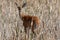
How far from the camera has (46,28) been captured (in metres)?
5.21

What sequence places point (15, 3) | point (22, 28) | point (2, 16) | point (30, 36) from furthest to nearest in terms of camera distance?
point (15, 3) < point (2, 16) < point (22, 28) < point (30, 36)

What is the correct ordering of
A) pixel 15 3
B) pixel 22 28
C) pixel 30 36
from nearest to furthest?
pixel 30 36
pixel 22 28
pixel 15 3

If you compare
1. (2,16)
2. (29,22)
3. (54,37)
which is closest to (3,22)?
(2,16)

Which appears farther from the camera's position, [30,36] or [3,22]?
[3,22]

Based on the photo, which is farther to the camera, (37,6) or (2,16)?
(37,6)

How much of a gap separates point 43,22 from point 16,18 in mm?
554

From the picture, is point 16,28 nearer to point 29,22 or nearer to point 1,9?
point 29,22

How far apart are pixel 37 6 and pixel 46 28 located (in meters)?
1.09

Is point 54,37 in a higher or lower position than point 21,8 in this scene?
lower

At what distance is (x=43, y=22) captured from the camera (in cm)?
539

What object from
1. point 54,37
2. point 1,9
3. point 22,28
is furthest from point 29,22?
point 1,9

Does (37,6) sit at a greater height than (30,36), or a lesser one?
greater

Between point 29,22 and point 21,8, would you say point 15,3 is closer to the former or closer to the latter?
point 21,8

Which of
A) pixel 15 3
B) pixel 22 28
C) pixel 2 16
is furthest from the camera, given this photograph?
pixel 15 3
